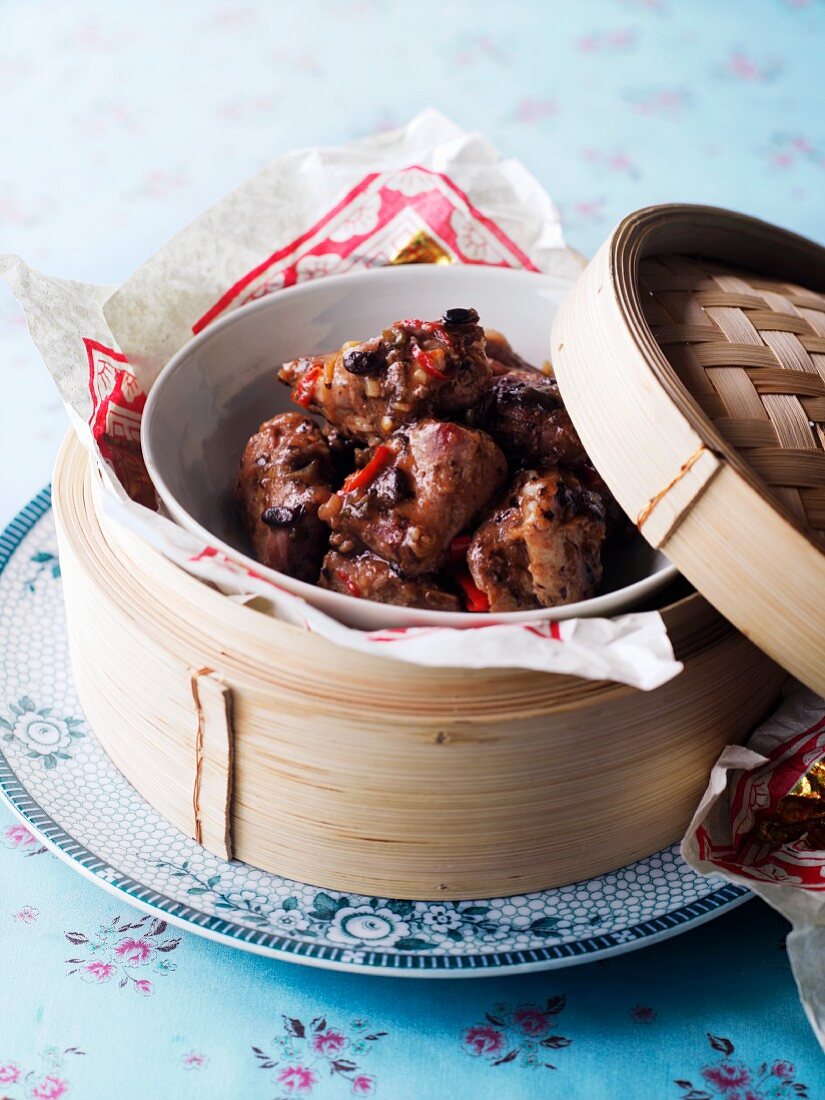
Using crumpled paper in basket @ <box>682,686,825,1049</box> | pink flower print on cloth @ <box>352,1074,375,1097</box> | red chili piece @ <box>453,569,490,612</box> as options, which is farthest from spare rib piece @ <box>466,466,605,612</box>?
pink flower print on cloth @ <box>352,1074,375,1097</box>

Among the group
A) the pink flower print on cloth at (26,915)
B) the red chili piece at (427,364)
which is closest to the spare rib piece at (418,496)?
the red chili piece at (427,364)

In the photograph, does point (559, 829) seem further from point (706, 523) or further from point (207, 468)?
point (207, 468)

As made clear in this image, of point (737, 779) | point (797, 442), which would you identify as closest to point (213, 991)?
point (737, 779)

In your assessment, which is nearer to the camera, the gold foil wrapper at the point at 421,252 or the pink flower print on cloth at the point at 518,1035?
the pink flower print on cloth at the point at 518,1035

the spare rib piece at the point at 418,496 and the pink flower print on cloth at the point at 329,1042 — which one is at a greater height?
the spare rib piece at the point at 418,496

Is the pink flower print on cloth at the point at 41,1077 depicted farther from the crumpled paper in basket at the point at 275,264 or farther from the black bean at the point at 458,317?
the black bean at the point at 458,317

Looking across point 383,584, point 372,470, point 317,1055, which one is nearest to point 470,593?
point 383,584

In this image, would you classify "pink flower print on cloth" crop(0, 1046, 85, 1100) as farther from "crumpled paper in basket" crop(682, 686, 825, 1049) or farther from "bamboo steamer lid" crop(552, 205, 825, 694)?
"bamboo steamer lid" crop(552, 205, 825, 694)
